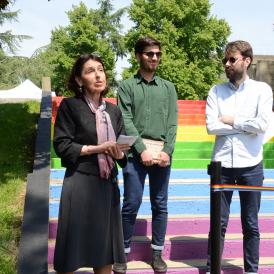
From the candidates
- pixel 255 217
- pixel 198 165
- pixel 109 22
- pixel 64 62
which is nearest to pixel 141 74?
pixel 255 217

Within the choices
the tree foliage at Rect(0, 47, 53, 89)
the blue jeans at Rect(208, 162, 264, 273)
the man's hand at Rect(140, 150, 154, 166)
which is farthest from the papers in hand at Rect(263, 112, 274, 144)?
the tree foliage at Rect(0, 47, 53, 89)

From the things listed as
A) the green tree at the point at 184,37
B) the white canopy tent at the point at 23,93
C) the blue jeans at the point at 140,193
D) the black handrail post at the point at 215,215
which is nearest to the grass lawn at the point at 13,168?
the blue jeans at the point at 140,193

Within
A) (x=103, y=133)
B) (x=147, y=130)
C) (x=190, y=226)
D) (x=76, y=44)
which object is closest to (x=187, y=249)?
(x=190, y=226)

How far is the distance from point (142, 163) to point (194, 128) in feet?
32.0

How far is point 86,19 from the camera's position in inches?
1816

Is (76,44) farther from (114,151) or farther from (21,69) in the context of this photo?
(114,151)

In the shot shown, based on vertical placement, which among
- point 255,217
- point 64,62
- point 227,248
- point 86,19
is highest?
point 86,19

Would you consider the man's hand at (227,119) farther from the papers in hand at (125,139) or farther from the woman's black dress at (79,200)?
the woman's black dress at (79,200)

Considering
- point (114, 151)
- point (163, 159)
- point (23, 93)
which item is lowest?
point (163, 159)

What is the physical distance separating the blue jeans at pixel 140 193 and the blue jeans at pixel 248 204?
541mm

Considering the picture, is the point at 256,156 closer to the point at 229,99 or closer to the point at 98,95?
the point at 229,99

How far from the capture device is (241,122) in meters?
3.96

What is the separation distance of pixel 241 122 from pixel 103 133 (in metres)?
1.26

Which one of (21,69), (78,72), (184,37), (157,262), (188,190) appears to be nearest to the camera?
(78,72)
